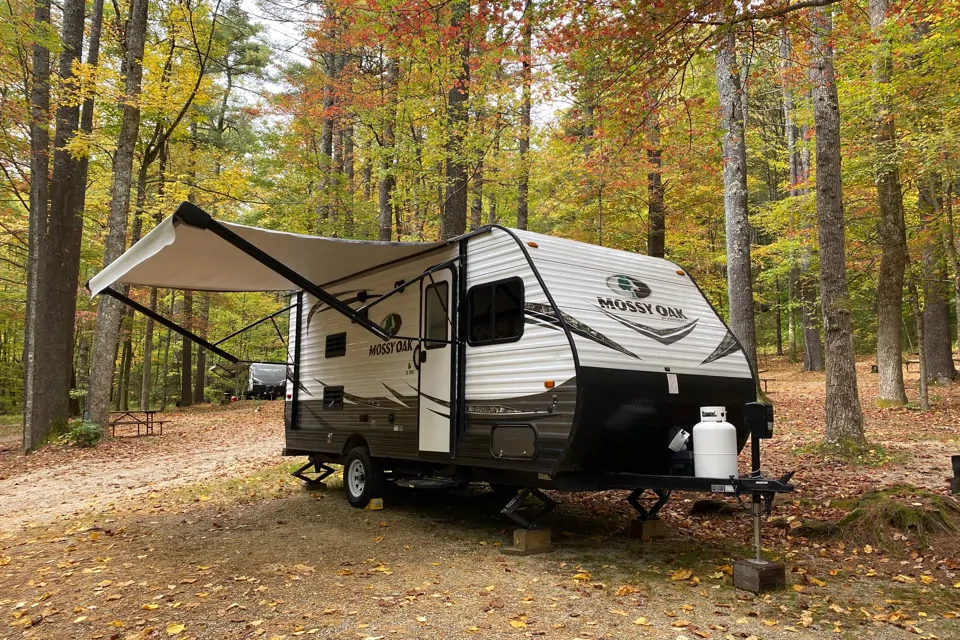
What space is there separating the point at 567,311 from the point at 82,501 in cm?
730

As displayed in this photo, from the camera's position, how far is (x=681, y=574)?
528 cm

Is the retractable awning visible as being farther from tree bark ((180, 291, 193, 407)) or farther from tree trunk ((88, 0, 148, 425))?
tree bark ((180, 291, 193, 407))

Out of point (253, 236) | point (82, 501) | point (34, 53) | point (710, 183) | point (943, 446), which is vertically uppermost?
point (34, 53)

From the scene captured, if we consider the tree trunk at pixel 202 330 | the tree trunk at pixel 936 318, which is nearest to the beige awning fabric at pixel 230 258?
the tree trunk at pixel 936 318

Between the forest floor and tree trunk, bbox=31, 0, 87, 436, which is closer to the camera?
the forest floor

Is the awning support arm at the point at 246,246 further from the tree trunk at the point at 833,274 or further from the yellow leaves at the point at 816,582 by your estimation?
the tree trunk at the point at 833,274

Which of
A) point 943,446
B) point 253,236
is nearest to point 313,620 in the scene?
point 253,236

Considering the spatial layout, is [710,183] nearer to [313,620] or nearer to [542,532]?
[542,532]

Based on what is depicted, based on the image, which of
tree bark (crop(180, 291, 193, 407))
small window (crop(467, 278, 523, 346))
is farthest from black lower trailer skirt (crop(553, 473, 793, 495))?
tree bark (crop(180, 291, 193, 407))

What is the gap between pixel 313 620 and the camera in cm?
451

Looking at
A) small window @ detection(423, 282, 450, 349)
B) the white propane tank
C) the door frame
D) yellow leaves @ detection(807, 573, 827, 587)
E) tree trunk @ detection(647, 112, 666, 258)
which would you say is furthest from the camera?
tree trunk @ detection(647, 112, 666, 258)

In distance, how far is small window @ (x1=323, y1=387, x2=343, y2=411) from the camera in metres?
8.79

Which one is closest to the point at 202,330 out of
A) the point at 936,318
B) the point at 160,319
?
the point at 160,319

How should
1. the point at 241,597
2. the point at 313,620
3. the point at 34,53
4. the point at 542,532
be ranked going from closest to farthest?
the point at 313,620
the point at 241,597
the point at 542,532
the point at 34,53
